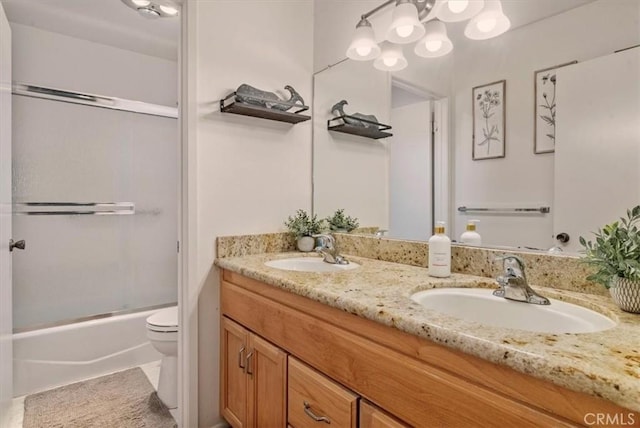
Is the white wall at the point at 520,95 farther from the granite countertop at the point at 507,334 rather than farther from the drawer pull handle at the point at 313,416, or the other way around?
the drawer pull handle at the point at 313,416

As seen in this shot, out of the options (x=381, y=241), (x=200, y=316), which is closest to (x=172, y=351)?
(x=200, y=316)

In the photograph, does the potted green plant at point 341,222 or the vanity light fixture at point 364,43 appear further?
the potted green plant at point 341,222

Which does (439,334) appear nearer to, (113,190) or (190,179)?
(190,179)

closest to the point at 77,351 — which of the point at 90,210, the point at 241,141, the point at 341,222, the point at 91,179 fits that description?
the point at 90,210

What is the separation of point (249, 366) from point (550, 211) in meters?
1.24

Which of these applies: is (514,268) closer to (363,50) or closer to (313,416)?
(313,416)

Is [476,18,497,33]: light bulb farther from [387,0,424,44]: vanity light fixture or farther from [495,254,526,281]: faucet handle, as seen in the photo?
[495,254,526,281]: faucet handle

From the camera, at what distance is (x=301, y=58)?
6.67 ft

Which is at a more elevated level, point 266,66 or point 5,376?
point 266,66

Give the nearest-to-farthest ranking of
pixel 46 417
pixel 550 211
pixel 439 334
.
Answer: pixel 439 334 → pixel 550 211 → pixel 46 417

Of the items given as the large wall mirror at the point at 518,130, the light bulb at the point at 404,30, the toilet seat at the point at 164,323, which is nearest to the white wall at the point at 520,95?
the large wall mirror at the point at 518,130

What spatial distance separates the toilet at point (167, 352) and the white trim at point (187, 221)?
0.88 feet

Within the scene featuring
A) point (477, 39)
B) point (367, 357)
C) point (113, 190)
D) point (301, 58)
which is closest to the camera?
point (367, 357)

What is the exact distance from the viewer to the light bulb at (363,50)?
1676mm
